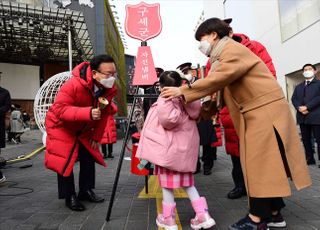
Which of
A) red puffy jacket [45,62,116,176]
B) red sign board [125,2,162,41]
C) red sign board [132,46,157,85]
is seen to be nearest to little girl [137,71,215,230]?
red puffy jacket [45,62,116,176]

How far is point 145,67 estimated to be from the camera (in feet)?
15.5

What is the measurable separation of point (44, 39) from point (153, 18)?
16.8 metres

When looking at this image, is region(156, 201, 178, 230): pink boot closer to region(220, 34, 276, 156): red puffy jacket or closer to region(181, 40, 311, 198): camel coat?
region(181, 40, 311, 198): camel coat

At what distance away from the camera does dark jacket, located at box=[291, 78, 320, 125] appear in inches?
234

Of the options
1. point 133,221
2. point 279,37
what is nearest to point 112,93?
point 133,221

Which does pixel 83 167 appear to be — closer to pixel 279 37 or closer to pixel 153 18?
pixel 153 18

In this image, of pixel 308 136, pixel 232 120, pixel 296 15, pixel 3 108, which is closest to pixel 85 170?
pixel 232 120

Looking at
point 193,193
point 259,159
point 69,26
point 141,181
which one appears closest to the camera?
point 259,159

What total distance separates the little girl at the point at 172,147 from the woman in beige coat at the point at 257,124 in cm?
18

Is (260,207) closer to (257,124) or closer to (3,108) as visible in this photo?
(257,124)

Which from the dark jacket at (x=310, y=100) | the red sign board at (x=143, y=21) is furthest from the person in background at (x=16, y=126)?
the dark jacket at (x=310, y=100)

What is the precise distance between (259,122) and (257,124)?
21 mm

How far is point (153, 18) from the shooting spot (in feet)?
17.8

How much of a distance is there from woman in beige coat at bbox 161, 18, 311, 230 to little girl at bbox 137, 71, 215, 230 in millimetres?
185
